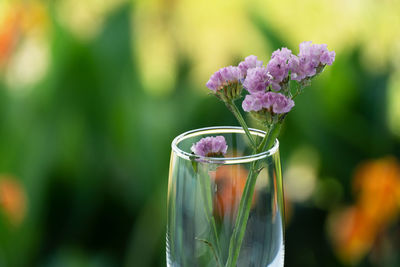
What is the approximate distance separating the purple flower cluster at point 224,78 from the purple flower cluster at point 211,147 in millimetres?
46

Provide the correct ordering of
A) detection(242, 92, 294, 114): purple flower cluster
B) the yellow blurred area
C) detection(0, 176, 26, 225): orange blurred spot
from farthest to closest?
1. the yellow blurred area
2. detection(0, 176, 26, 225): orange blurred spot
3. detection(242, 92, 294, 114): purple flower cluster

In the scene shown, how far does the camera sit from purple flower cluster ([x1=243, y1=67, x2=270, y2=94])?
43cm

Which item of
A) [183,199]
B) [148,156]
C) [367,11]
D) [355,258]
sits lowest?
[355,258]

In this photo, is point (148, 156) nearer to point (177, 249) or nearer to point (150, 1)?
point (150, 1)

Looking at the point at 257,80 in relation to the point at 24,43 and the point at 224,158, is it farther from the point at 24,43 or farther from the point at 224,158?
the point at 24,43

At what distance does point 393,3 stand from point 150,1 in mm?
718

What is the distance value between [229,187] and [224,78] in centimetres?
8

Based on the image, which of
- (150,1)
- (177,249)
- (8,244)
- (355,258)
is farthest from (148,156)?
(177,249)

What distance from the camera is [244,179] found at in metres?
0.47

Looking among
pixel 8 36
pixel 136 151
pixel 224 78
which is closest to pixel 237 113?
pixel 224 78

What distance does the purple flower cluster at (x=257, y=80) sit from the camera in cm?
43

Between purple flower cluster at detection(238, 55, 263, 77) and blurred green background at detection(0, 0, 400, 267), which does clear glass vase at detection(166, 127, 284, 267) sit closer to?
purple flower cluster at detection(238, 55, 263, 77)

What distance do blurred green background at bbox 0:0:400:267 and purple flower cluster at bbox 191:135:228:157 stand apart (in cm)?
83

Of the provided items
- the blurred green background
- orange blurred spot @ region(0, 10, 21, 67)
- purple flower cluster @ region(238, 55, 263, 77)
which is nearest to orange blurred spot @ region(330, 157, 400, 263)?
the blurred green background
